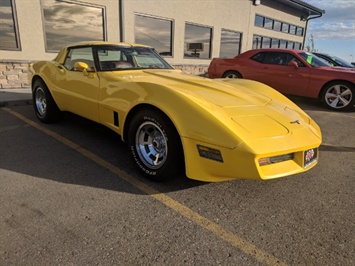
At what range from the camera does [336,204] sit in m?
2.55

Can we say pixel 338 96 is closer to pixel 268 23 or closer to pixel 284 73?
pixel 284 73

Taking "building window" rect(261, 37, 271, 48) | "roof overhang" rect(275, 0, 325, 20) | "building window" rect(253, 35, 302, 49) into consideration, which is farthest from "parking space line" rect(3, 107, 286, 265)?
"roof overhang" rect(275, 0, 325, 20)

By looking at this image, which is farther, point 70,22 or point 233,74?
point 70,22

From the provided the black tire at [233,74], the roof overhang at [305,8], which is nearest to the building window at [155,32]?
the black tire at [233,74]

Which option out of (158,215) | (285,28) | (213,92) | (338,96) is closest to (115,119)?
(213,92)

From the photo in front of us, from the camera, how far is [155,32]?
11141mm

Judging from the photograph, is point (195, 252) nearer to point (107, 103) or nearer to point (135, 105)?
point (135, 105)

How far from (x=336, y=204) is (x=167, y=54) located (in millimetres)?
10288

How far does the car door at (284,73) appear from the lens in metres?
7.28

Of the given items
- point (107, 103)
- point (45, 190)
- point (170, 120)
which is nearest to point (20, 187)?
point (45, 190)

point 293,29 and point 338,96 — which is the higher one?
point 293,29

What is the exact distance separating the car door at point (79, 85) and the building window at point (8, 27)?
459 centimetres

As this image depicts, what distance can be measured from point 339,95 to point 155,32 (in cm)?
715

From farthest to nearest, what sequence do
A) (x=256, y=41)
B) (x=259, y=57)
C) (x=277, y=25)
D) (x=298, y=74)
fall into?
(x=277, y=25) → (x=256, y=41) → (x=259, y=57) → (x=298, y=74)
